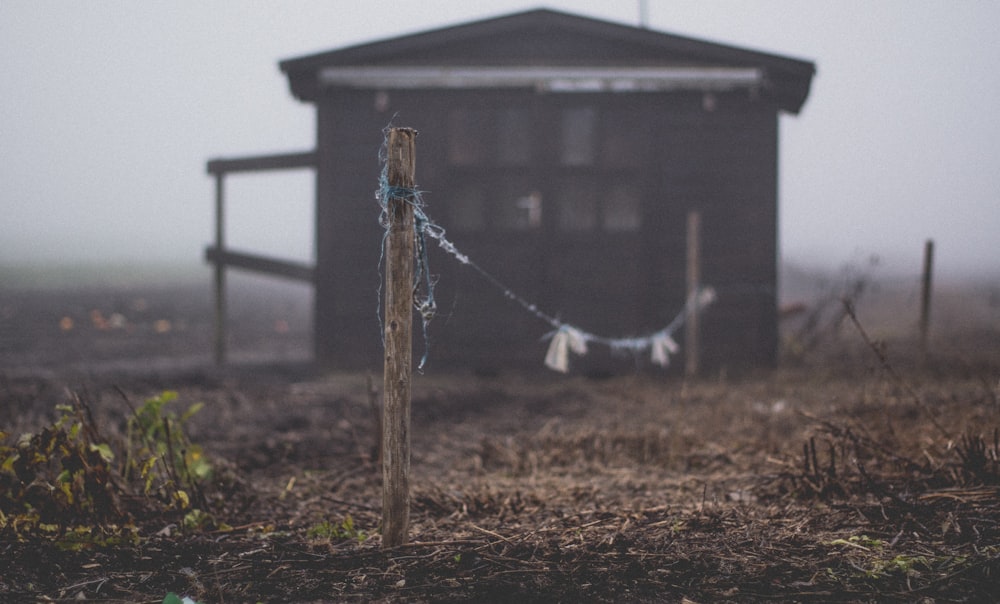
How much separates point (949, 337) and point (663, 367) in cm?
716

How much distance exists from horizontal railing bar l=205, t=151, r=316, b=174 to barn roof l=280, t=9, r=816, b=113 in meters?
0.86

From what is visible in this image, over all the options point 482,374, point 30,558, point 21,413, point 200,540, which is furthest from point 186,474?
point 482,374

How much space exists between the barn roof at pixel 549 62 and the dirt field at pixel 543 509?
4.47 meters

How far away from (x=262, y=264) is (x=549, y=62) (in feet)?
15.8

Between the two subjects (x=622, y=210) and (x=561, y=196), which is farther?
(x=622, y=210)

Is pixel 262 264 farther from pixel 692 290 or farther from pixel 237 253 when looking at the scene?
pixel 692 290

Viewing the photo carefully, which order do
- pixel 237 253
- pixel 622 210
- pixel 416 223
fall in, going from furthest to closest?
pixel 237 253, pixel 622 210, pixel 416 223

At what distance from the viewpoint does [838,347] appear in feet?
39.0

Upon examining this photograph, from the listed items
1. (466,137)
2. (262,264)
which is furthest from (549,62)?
(262,264)

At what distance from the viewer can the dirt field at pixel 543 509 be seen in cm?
257

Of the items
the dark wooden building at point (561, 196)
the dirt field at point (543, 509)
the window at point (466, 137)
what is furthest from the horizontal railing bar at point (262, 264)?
the dirt field at point (543, 509)

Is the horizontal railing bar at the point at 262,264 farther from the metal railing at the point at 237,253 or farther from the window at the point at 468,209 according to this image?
the window at the point at 468,209

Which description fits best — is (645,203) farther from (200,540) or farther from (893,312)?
(893,312)

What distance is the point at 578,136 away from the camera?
9539 mm
